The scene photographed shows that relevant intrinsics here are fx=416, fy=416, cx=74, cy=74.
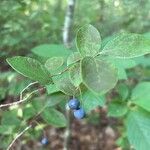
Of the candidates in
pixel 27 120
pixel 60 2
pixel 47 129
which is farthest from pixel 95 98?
pixel 60 2

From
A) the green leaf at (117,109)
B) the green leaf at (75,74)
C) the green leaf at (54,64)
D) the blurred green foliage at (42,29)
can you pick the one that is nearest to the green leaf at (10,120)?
the blurred green foliage at (42,29)

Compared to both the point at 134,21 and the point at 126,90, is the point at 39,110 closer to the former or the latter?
the point at 126,90

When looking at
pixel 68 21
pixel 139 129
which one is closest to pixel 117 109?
pixel 139 129

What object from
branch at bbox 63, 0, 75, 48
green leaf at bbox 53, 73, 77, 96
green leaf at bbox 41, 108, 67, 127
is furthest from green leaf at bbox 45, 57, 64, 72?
branch at bbox 63, 0, 75, 48

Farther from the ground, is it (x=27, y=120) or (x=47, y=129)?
(x=27, y=120)

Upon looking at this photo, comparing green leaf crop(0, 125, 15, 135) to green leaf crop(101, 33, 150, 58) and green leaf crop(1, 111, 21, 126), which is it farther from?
green leaf crop(101, 33, 150, 58)

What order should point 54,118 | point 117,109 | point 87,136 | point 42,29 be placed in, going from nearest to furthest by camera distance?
1. point 54,118
2. point 117,109
3. point 42,29
4. point 87,136

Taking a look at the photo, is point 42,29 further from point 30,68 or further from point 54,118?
point 30,68
